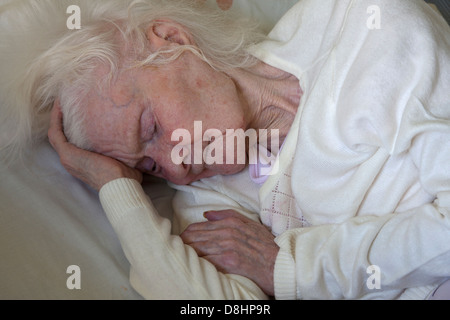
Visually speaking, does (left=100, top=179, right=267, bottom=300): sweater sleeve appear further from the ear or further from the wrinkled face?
the ear

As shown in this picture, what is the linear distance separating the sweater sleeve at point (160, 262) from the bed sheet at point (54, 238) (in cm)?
6

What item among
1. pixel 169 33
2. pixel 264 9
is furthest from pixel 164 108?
pixel 264 9

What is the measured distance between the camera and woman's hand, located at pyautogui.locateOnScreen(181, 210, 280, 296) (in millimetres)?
1173

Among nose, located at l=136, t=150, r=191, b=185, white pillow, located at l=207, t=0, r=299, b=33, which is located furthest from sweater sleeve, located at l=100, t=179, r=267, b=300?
white pillow, located at l=207, t=0, r=299, b=33

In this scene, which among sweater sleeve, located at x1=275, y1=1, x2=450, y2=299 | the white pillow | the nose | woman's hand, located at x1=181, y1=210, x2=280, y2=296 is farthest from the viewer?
the white pillow

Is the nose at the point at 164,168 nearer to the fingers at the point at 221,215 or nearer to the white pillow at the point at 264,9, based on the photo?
the fingers at the point at 221,215

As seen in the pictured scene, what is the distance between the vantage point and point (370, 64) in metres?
1.16

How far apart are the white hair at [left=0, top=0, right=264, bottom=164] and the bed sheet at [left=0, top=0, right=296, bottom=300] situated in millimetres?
82

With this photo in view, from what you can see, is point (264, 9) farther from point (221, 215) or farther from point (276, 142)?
point (221, 215)

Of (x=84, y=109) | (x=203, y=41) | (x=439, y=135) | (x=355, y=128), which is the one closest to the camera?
(x=439, y=135)

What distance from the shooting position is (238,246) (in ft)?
3.96
